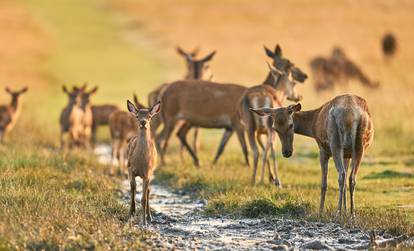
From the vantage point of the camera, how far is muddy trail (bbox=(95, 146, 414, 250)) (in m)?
10.1

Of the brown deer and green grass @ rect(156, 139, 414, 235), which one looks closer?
green grass @ rect(156, 139, 414, 235)

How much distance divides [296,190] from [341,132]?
8.61 feet

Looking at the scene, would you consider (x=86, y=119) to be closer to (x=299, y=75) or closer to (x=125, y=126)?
(x=125, y=126)

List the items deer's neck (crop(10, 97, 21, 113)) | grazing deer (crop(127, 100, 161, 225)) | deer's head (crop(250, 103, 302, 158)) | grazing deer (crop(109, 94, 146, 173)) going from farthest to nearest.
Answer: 1. deer's neck (crop(10, 97, 21, 113))
2. grazing deer (crop(109, 94, 146, 173))
3. deer's head (crop(250, 103, 302, 158))
4. grazing deer (crop(127, 100, 161, 225))

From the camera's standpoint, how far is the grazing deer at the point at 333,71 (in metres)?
30.8

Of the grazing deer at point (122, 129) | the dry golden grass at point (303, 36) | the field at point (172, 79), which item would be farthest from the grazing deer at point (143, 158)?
the dry golden grass at point (303, 36)

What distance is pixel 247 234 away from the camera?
432 inches

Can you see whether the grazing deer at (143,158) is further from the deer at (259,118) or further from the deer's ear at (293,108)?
the deer at (259,118)

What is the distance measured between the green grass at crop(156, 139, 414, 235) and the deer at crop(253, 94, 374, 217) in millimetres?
442

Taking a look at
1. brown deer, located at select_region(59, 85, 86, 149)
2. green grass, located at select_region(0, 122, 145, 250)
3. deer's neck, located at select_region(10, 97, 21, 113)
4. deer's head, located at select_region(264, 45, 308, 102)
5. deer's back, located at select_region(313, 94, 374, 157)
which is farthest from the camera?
deer's neck, located at select_region(10, 97, 21, 113)

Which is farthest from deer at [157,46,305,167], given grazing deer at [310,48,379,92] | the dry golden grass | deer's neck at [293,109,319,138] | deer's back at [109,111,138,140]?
grazing deer at [310,48,379,92]

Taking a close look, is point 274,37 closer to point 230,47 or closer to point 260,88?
point 230,47

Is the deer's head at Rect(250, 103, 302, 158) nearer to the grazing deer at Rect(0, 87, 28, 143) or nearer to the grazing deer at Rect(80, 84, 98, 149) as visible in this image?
the grazing deer at Rect(80, 84, 98, 149)

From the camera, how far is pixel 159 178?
16.5m
